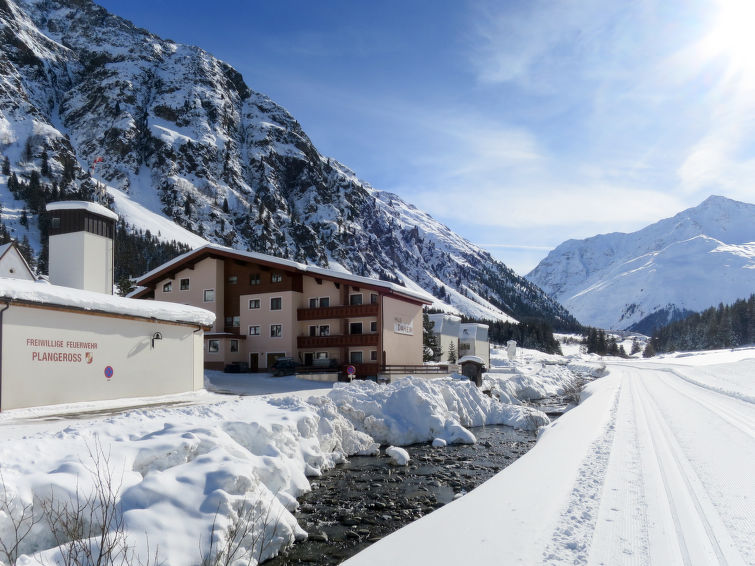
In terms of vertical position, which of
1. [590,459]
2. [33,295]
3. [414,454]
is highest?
[33,295]

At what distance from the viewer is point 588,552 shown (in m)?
6.95

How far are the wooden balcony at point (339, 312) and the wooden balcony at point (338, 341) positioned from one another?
1.54m

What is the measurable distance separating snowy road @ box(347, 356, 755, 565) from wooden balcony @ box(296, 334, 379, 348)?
24.0 m

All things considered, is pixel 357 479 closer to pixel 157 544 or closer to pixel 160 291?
pixel 157 544

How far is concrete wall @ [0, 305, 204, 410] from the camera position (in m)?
17.9

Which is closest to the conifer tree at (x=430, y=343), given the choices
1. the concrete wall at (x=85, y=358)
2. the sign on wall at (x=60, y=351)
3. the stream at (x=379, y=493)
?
the concrete wall at (x=85, y=358)

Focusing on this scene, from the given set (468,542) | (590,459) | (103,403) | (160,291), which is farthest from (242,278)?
(468,542)

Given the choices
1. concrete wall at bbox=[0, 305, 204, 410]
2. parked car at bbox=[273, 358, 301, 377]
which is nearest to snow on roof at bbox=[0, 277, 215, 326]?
concrete wall at bbox=[0, 305, 204, 410]

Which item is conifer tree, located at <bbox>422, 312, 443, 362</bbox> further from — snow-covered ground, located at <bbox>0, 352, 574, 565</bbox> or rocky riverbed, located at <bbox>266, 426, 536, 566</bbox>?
rocky riverbed, located at <bbox>266, 426, 536, 566</bbox>

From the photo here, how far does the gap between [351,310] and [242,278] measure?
1068 centimetres

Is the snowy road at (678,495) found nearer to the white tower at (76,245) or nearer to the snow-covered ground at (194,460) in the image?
the snow-covered ground at (194,460)

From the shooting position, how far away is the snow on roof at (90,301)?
1798 cm

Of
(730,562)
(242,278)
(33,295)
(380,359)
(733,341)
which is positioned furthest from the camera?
(733,341)

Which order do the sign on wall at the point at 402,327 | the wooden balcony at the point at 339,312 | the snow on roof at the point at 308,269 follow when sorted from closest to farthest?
1. the snow on roof at the point at 308,269
2. the wooden balcony at the point at 339,312
3. the sign on wall at the point at 402,327
